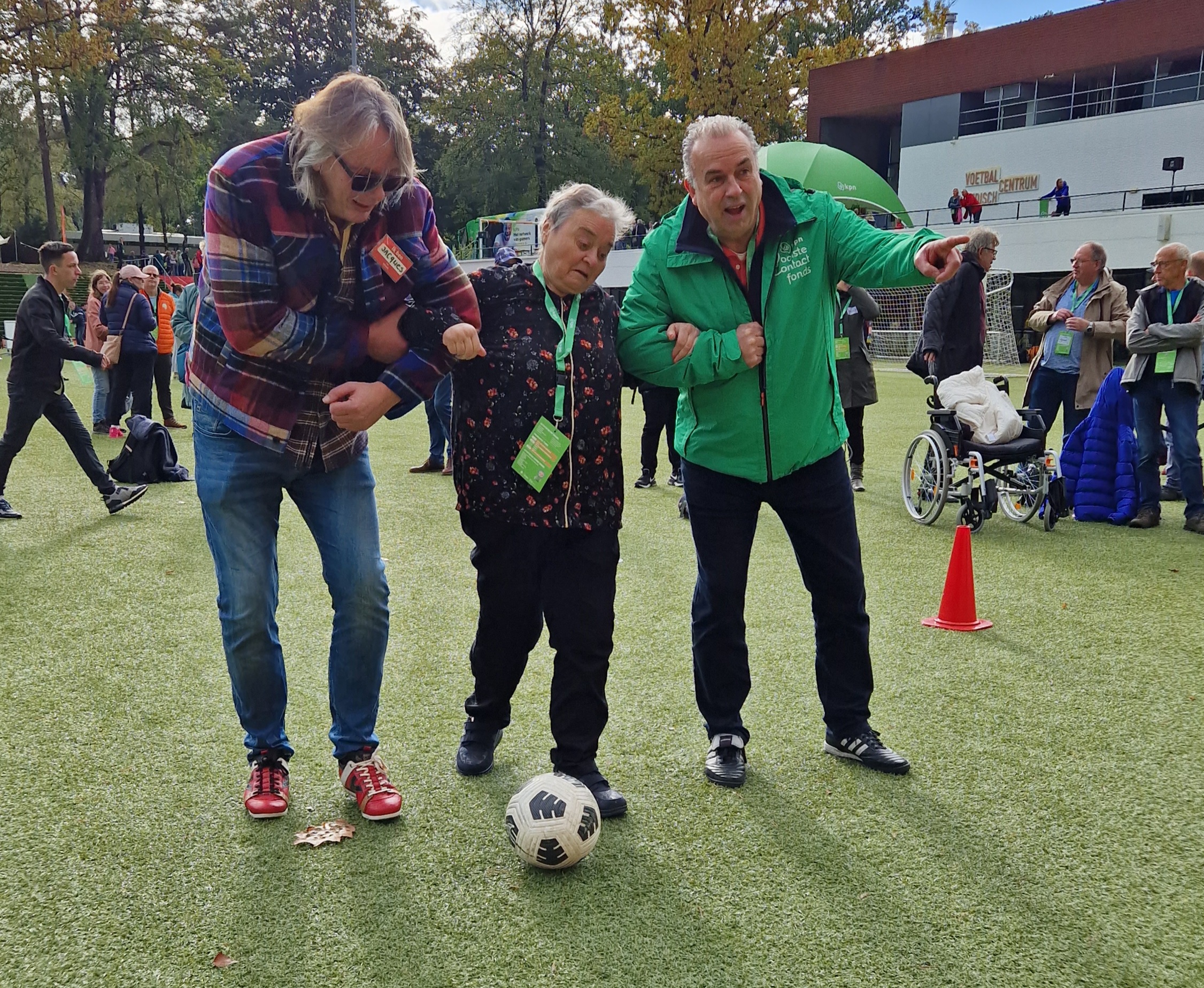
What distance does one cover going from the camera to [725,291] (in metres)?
3.09

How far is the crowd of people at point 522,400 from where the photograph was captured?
258 centimetres

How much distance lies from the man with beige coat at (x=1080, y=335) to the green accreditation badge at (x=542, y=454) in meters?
6.08

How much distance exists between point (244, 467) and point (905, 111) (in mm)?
37679

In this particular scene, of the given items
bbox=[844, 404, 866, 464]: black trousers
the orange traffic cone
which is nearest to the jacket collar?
the orange traffic cone

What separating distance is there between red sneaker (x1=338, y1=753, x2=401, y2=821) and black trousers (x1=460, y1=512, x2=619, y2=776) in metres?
0.50

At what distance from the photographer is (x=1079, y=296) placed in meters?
7.96

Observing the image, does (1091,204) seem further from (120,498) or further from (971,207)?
(120,498)

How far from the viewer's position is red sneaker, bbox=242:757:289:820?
2934mm

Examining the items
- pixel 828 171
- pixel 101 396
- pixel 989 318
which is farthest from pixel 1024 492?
pixel 989 318

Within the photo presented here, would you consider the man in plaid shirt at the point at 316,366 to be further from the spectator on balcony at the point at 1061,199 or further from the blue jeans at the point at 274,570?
the spectator on balcony at the point at 1061,199

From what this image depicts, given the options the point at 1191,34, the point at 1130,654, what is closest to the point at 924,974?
the point at 1130,654

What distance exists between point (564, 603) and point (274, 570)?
867mm

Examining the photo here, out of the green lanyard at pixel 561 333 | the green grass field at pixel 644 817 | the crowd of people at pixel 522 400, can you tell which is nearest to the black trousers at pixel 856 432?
the green grass field at pixel 644 817

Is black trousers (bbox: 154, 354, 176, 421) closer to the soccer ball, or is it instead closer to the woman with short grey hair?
the woman with short grey hair
